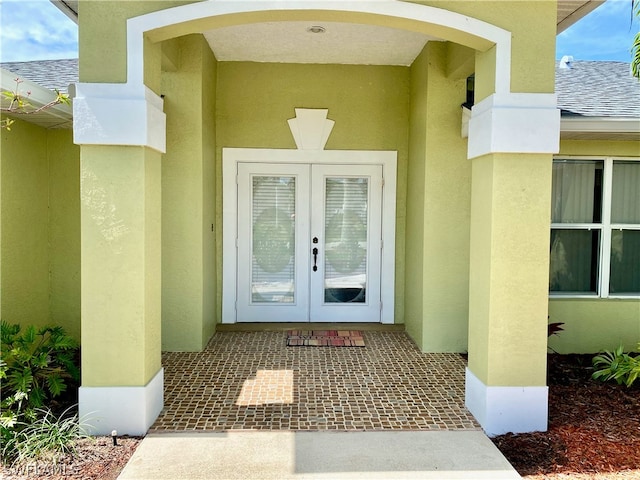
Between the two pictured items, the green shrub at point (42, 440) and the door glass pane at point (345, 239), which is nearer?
the green shrub at point (42, 440)

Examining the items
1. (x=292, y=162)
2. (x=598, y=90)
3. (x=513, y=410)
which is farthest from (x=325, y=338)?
(x=598, y=90)

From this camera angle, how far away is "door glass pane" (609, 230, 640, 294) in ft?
20.8

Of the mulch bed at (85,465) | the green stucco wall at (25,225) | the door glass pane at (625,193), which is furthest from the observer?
the door glass pane at (625,193)

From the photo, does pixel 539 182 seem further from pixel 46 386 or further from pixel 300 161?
pixel 46 386

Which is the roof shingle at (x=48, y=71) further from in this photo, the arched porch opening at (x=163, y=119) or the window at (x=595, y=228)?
the window at (x=595, y=228)

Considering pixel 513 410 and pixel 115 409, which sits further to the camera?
pixel 513 410

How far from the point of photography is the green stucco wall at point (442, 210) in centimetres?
608

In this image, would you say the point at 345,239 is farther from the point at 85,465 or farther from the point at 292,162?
the point at 85,465

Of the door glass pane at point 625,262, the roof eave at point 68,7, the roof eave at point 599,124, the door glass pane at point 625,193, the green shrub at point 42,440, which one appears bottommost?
the green shrub at point 42,440

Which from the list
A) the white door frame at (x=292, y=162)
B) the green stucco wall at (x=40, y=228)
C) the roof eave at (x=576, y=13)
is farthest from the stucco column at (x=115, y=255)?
the roof eave at (x=576, y=13)

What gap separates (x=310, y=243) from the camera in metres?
7.26

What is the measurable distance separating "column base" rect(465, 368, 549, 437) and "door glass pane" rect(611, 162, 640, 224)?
335cm

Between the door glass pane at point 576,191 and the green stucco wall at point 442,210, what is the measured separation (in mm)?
1196

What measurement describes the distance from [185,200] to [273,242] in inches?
63.8
